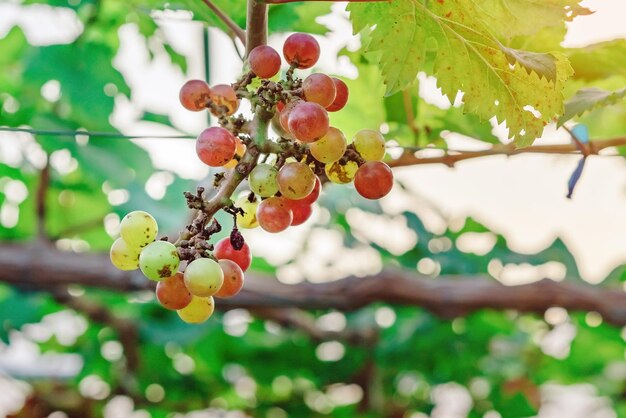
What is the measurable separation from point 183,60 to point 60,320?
89cm

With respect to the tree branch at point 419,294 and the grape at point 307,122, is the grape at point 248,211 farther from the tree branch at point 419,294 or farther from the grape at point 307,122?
the tree branch at point 419,294

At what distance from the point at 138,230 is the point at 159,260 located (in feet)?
0.16

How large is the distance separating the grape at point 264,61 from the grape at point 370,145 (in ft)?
0.25

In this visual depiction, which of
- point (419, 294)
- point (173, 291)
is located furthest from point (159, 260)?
point (419, 294)

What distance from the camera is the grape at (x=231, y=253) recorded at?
50 cm

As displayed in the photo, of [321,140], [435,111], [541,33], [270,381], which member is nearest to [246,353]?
[270,381]

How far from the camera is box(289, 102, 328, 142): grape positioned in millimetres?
446

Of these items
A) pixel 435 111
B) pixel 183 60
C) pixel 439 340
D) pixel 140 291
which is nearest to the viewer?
pixel 435 111

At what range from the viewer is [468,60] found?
1.78 feet

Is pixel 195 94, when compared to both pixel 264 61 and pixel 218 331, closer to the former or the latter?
pixel 264 61

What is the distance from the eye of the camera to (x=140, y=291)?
1408 millimetres

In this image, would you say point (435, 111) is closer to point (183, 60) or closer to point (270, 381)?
point (183, 60)

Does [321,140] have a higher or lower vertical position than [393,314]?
higher

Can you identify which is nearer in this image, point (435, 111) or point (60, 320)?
point (435, 111)
